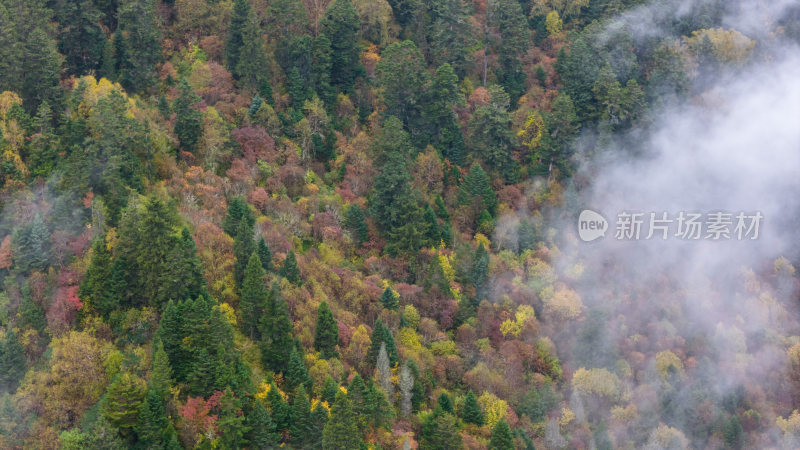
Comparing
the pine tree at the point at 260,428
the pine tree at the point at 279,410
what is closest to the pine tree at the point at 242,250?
the pine tree at the point at 279,410

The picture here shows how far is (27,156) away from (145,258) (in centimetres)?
1824

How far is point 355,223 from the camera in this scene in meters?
99.2

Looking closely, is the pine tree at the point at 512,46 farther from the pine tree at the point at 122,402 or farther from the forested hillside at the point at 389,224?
the pine tree at the point at 122,402

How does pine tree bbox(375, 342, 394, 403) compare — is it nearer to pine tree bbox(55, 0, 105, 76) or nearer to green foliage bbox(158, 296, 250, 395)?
green foliage bbox(158, 296, 250, 395)

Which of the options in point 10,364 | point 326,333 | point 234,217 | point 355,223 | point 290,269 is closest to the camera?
point 10,364

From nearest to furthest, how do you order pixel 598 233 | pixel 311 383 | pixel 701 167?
pixel 311 383 → pixel 598 233 → pixel 701 167

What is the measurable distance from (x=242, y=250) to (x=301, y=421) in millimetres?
16054

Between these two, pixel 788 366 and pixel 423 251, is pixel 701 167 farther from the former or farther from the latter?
pixel 423 251

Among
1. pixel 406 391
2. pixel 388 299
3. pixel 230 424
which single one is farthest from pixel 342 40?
pixel 230 424

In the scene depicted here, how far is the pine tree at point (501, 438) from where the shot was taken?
276ft

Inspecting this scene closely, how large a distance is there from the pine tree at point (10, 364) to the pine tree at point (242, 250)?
18136mm

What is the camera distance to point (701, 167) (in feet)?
383

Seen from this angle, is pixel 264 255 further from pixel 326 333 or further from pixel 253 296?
pixel 326 333

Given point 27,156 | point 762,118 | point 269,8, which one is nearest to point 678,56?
point 762,118
